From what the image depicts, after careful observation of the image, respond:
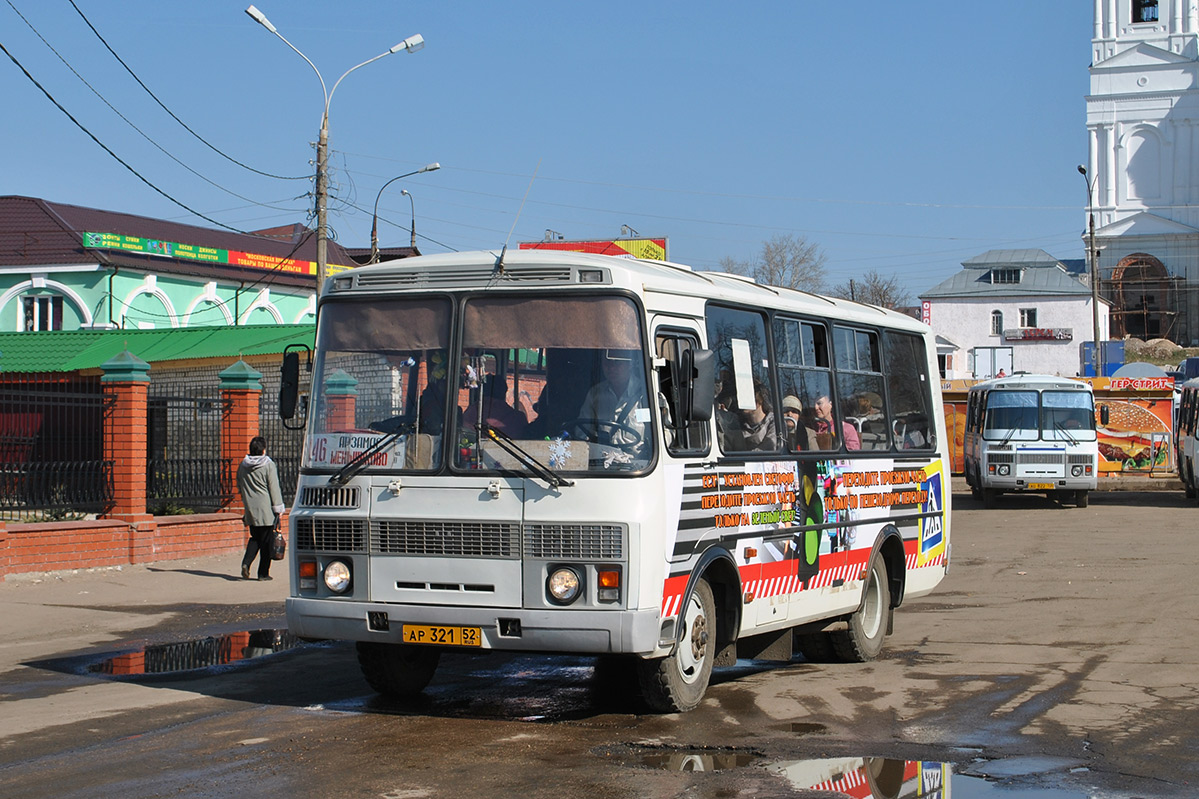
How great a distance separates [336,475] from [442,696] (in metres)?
1.85

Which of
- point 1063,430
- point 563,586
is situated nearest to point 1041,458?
point 1063,430

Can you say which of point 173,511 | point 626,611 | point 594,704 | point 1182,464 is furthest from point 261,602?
point 1182,464

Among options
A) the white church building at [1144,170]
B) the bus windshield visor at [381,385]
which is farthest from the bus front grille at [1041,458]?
the white church building at [1144,170]

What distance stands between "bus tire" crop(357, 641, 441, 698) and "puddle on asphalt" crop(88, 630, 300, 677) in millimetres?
2239

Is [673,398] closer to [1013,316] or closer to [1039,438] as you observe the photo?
[1039,438]

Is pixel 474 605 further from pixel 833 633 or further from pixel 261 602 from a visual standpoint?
pixel 261 602

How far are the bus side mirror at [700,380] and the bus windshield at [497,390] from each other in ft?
0.95

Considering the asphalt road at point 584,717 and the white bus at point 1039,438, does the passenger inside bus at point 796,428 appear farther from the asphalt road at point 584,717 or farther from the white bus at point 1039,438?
the white bus at point 1039,438

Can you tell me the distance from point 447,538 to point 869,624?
4.47m

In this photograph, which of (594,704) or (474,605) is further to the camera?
(594,704)

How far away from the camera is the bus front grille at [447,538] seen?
7.78 metres

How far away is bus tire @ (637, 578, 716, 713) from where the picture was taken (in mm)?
8102

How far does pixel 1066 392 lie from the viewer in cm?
2998

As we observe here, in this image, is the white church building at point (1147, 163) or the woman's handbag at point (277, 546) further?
the white church building at point (1147, 163)
